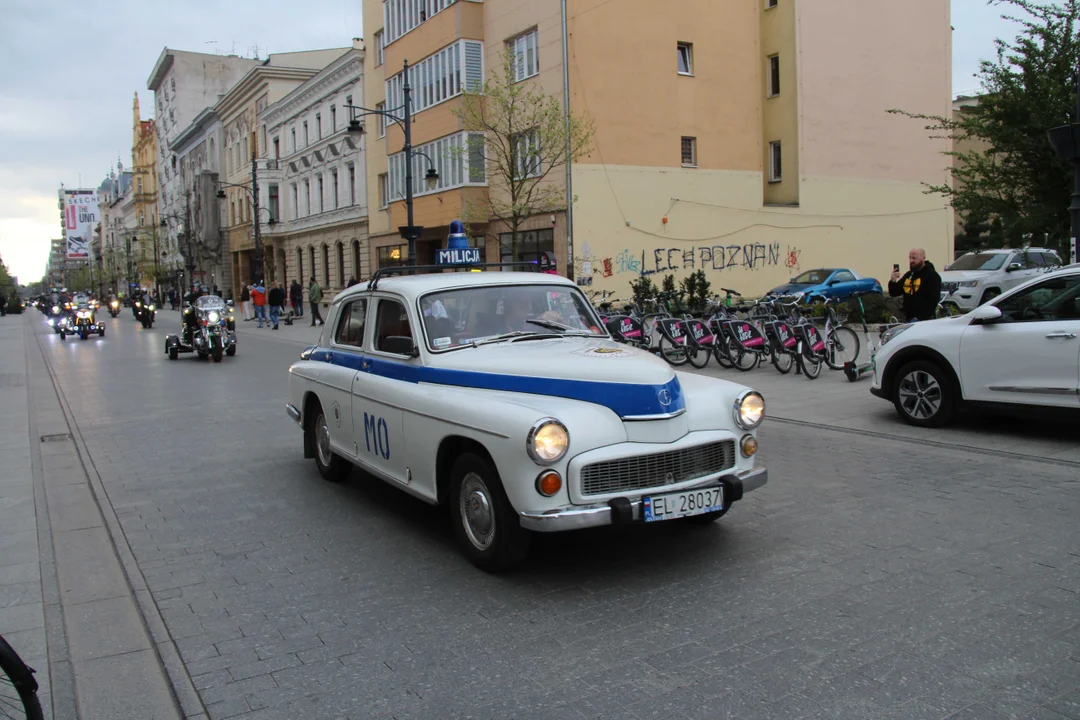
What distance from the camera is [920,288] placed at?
38.9 ft

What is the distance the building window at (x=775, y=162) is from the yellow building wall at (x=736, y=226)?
113 centimetres

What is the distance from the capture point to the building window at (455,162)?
Result: 3030 cm

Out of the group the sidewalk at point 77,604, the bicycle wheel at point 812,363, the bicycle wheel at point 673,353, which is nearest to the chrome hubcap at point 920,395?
the bicycle wheel at point 812,363

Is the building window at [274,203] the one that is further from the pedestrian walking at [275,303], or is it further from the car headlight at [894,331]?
the car headlight at [894,331]

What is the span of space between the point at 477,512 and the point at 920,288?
8.88 m

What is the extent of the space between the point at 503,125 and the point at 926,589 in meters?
24.6

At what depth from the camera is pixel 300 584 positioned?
4.92 m

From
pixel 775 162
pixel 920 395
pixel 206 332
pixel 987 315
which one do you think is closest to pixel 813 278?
pixel 775 162

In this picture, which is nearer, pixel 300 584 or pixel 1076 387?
pixel 300 584

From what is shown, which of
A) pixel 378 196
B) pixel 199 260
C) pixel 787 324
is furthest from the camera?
pixel 199 260

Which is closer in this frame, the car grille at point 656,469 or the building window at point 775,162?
the car grille at point 656,469

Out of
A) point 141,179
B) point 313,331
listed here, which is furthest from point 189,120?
point 313,331

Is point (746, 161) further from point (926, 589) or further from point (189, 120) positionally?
point (189, 120)

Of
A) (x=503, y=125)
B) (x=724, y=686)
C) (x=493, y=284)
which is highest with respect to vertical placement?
(x=503, y=125)
